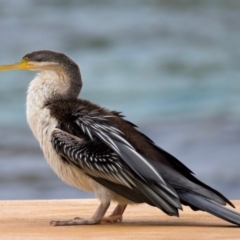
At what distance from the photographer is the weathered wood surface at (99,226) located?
4.50m

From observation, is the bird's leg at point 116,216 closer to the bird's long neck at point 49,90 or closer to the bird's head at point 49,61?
the bird's long neck at point 49,90

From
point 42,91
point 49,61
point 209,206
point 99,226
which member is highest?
point 49,61

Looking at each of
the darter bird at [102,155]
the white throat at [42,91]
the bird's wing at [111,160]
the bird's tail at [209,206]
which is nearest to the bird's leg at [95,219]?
the darter bird at [102,155]

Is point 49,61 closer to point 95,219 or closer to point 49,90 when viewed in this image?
point 49,90

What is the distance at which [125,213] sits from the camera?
17.5 feet

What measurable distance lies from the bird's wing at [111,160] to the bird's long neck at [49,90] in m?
0.20

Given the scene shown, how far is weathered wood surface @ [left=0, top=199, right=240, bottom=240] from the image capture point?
4500mm

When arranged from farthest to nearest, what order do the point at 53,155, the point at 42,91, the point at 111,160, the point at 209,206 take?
1. the point at 42,91
2. the point at 53,155
3. the point at 111,160
4. the point at 209,206

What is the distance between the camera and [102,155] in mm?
4848

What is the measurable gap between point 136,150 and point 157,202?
30 centimetres

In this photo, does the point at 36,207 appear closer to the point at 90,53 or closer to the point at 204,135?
the point at 204,135

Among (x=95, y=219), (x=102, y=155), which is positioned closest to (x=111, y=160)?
(x=102, y=155)

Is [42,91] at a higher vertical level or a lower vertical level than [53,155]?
higher

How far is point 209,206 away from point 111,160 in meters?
0.50
